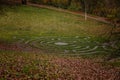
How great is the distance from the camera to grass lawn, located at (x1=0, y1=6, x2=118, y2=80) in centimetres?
1330

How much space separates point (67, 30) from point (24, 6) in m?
15.9

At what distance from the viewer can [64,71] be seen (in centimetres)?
1401

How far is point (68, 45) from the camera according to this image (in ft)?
80.1

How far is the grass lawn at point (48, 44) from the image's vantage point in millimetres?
13297

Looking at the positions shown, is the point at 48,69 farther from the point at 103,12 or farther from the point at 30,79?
the point at 103,12

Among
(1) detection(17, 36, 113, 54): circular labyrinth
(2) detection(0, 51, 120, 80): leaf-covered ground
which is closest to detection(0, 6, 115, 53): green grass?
(1) detection(17, 36, 113, 54): circular labyrinth

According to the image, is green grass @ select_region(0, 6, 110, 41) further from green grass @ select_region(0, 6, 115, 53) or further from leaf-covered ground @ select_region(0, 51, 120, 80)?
leaf-covered ground @ select_region(0, 51, 120, 80)

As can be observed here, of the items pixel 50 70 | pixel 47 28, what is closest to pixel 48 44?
pixel 50 70

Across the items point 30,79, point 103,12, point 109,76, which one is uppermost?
point 30,79

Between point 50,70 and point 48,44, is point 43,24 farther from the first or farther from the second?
point 50,70

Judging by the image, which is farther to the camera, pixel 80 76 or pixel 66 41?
pixel 66 41

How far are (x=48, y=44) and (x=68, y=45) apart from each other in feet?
6.59

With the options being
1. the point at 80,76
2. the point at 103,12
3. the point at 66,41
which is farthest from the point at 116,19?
the point at 103,12

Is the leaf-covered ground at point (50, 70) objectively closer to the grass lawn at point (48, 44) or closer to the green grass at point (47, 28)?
the grass lawn at point (48, 44)
